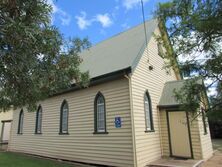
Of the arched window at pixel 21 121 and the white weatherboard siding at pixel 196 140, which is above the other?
the arched window at pixel 21 121

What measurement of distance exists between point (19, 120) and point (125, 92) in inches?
470

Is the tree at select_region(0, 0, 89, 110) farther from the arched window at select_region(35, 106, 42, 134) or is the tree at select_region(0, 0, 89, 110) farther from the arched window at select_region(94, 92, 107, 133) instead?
the arched window at select_region(35, 106, 42, 134)

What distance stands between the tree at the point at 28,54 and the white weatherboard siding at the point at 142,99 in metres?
4.23

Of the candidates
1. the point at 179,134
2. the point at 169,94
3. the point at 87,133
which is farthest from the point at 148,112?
the point at 87,133

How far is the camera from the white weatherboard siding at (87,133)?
34.4 feet

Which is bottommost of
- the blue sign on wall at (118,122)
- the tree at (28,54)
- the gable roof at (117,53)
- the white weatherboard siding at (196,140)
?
the white weatherboard siding at (196,140)

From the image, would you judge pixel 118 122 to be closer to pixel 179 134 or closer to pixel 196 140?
pixel 179 134

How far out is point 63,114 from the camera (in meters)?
14.3

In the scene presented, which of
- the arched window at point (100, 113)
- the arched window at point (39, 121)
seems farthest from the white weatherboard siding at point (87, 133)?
the arched window at point (39, 121)

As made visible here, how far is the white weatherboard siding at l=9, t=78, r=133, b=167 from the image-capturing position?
1048 cm

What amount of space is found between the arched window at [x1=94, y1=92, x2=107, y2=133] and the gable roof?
4.29 feet

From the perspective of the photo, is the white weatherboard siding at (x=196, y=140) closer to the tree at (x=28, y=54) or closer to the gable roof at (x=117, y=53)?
the gable roof at (x=117, y=53)

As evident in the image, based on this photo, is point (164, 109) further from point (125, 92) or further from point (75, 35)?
point (75, 35)

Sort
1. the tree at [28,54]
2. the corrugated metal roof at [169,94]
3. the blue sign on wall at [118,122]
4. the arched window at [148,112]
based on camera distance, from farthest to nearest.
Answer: the corrugated metal roof at [169,94]
the arched window at [148,112]
the blue sign on wall at [118,122]
the tree at [28,54]
